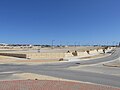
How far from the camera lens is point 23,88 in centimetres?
1512

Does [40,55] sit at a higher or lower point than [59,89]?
higher

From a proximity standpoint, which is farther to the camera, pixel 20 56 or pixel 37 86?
pixel 20 56

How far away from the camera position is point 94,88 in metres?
16.1

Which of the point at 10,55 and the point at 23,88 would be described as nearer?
the point at 23,88

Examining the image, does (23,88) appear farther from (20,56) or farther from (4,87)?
(20,56)

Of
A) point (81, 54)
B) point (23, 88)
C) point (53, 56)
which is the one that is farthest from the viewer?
point (81, 54)

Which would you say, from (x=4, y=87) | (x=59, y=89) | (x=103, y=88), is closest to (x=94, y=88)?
(x=103, y=88)

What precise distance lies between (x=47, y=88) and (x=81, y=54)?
199ft

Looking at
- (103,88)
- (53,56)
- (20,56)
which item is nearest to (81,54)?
(53,56)

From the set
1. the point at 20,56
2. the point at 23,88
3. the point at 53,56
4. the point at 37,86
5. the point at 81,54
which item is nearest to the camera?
the point at 23,88

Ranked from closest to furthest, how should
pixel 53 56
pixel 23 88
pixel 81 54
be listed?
pixel 23 88
pixel 53 56
pixel 81 54

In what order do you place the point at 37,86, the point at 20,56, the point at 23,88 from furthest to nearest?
the point at 20,56
the point at 37,86
the point at 23,88

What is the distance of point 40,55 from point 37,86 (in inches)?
1548

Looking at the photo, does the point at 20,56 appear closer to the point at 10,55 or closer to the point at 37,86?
the point at 10,55
